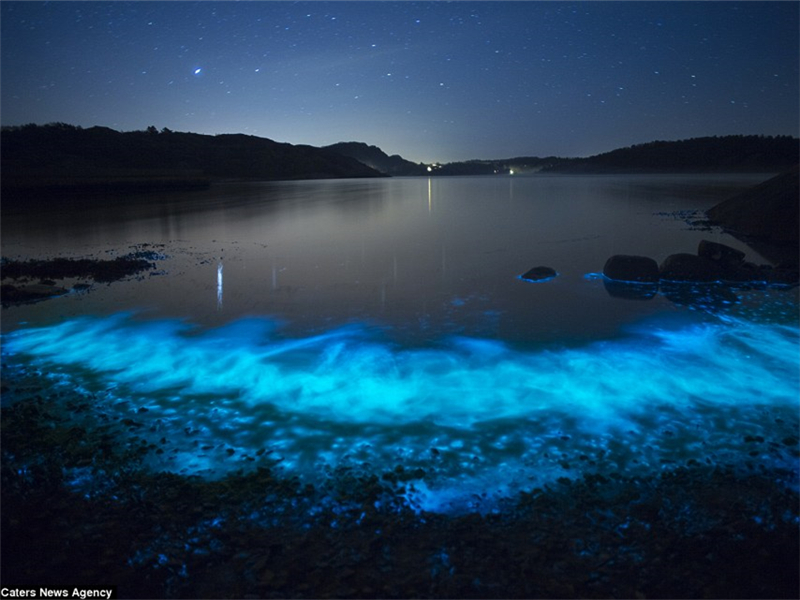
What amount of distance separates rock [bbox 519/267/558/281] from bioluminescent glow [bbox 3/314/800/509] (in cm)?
509

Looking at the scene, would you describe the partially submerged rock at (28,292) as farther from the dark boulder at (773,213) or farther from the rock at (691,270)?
the dark boulder at (773,213)

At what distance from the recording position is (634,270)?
615 inches

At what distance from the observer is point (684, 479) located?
17.7 ft

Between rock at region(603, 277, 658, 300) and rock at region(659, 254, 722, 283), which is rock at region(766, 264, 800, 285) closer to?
rock at region(659, 254, 722, 283)

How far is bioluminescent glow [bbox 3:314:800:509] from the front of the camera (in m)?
5.95

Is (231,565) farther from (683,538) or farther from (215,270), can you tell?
(215,270)

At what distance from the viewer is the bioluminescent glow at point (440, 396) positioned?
5953 mm

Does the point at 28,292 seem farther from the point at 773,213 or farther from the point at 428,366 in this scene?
the point at 773,213

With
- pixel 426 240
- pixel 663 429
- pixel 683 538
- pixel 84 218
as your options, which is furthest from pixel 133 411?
pixel 84 218

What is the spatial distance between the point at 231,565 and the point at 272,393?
12.9ft

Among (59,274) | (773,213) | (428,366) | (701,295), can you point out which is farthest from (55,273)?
(773,213)

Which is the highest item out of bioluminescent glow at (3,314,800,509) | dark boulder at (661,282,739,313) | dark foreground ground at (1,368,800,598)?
dark boulder at (661,282,739,313)

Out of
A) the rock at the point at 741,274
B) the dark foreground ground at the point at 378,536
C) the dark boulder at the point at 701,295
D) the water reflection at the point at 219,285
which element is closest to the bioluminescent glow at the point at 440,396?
the dark foreground ground at the point at 378,536

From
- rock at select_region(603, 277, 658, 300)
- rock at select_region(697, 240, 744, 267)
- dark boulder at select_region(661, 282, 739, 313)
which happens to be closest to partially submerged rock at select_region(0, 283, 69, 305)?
rock at select_region(603, 277, 658, 300)
